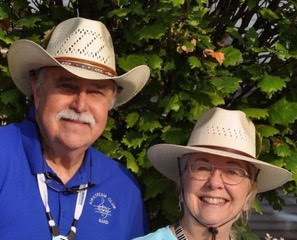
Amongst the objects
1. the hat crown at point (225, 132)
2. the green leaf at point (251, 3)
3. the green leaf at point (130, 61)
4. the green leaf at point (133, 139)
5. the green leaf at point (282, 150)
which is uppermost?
the green leaf at point (251, 3)

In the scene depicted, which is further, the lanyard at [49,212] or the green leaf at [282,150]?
the green leaf at [282,150]

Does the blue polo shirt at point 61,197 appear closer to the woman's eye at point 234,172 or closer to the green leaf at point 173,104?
the green leaf at point 173,104

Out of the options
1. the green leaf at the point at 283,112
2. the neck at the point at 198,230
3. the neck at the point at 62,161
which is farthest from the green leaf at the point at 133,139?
the green leaf at the point at 283,112

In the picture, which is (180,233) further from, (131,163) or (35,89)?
(35,89)

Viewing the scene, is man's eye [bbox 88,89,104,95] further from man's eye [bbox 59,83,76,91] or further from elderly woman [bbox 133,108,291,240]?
elderly woman [bbox 133,108,291,240]

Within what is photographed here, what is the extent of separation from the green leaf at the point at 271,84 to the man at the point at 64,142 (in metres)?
0.57

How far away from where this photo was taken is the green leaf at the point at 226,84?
10.9 feet

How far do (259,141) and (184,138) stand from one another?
1.26ft

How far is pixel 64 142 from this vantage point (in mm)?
3072

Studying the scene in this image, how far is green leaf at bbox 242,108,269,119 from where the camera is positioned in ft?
11.3

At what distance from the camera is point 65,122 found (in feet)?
10.0

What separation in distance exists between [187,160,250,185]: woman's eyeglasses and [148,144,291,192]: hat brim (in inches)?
2.4

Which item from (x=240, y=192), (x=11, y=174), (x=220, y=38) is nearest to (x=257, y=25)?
(x=220, y=38)

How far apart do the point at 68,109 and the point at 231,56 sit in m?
0.87
